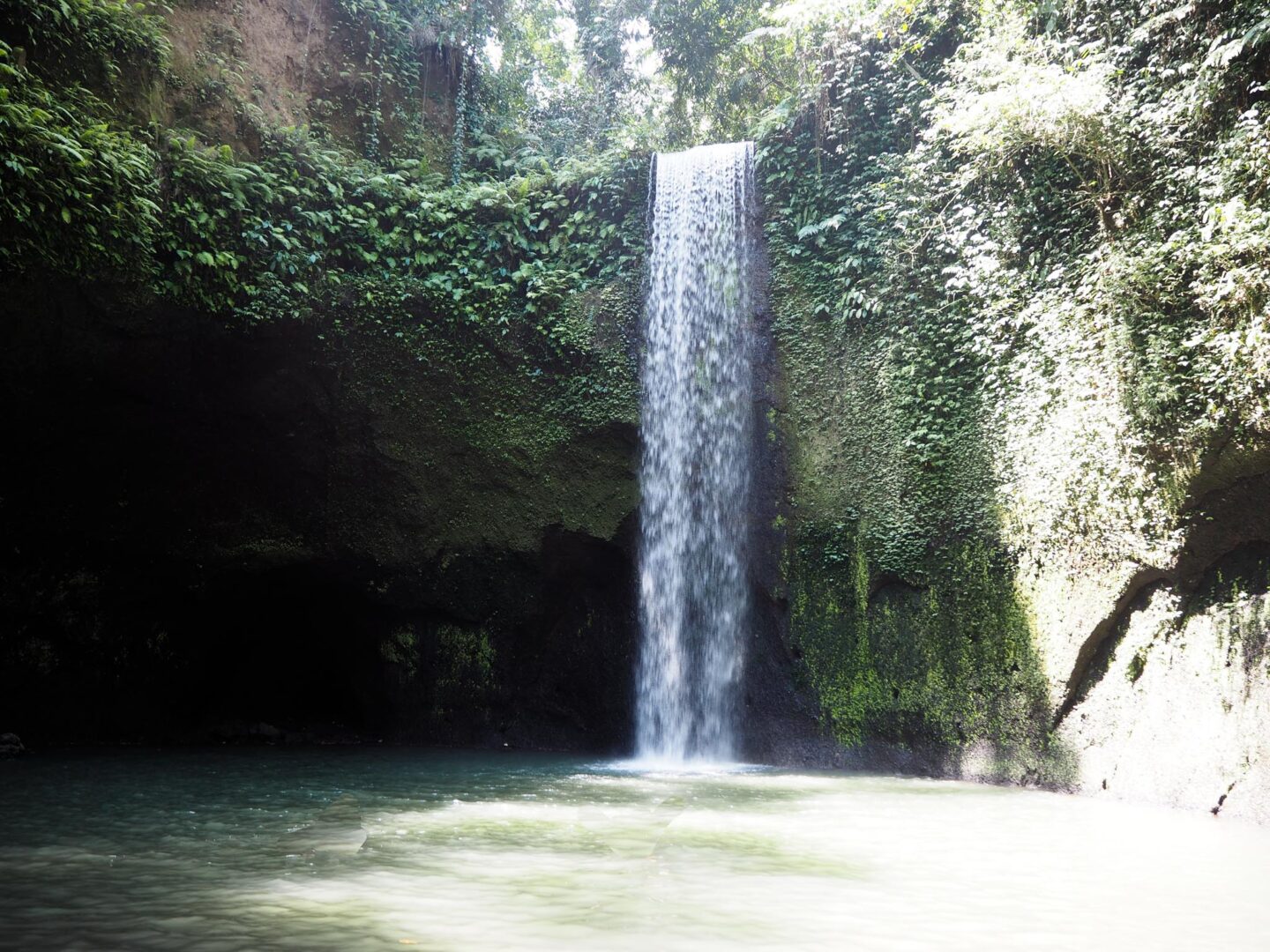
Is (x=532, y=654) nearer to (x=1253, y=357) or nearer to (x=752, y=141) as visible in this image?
(x=752, y=141)

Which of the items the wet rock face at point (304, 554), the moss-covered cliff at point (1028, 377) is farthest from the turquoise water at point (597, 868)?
the wet rock face at point (304, 554)

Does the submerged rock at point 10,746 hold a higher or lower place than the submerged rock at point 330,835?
lower

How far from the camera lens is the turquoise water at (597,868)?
2996mm

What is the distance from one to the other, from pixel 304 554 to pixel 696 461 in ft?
15.0

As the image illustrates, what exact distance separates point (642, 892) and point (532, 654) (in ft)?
24.3

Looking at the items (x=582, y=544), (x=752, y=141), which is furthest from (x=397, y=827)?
(x=752, y=141)

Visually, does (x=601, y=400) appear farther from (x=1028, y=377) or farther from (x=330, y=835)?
(x=330, y=835)

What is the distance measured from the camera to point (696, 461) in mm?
10227

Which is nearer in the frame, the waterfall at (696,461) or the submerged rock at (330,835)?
the submerged rock at (330,835)

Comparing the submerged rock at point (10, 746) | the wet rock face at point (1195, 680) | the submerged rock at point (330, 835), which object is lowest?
the submerged rock at point (10, 746)

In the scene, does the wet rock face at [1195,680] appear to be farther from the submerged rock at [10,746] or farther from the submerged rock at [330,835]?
the submerged rock at [10,746]

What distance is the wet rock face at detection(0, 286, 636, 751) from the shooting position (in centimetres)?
947

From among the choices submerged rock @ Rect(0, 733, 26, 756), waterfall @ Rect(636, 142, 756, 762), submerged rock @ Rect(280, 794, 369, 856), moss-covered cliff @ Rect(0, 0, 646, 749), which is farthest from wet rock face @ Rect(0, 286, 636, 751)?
submerged rock @ Rect(280, 794, 369, 856)

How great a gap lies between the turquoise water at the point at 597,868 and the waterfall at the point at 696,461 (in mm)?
3013
